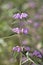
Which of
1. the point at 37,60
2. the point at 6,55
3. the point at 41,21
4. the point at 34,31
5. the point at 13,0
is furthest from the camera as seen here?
the point at 13,0

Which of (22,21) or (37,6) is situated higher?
(22,21)

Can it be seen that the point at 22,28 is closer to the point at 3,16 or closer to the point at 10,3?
the point at 3,16

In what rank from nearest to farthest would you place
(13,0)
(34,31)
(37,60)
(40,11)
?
1. (37,60)
2. (34,31)
3. (40,11)
4. (13,0)

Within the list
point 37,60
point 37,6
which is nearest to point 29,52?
point 37,60

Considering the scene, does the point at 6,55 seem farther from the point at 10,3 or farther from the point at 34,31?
the point at 10,3

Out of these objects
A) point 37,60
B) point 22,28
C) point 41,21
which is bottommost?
point 41,21

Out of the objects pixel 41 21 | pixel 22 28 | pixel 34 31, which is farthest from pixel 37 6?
pixel 22 28

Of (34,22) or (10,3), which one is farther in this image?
(10,3)
